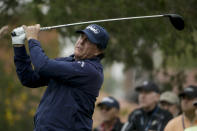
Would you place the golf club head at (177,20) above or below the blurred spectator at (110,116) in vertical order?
above

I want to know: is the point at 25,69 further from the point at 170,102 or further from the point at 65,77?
the point at 170,102

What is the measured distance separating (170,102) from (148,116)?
0.95 metres

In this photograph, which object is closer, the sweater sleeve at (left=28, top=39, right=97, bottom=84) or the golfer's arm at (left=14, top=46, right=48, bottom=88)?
the sweater sleeve at (left=28, top=39, right=97, bottom=84)

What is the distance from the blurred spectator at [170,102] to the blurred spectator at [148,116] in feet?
1.44

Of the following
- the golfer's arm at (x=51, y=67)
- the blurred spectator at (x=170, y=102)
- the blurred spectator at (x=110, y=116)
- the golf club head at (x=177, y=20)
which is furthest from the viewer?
the blurred spectator at (x=170, y=102)

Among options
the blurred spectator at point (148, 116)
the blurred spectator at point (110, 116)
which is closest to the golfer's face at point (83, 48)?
the blurred spectator at point (148, 116)

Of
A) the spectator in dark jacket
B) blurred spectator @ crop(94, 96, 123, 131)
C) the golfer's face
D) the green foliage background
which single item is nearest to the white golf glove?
the spectator in dark jacket

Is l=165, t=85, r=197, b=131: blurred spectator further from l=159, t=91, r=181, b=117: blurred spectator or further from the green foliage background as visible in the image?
l=159, t=91, r=181, b=117: blurred spectator

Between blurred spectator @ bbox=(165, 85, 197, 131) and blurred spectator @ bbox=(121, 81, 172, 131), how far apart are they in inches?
22.1

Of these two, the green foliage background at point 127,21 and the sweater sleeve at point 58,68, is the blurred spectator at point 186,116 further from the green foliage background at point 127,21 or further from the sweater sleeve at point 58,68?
the sweater sleeve at point 58,68

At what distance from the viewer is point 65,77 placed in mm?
6051

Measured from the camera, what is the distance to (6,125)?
2067 cm

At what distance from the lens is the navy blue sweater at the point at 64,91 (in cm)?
599

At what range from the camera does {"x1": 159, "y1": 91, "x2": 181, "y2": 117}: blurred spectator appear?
10.2 metres
